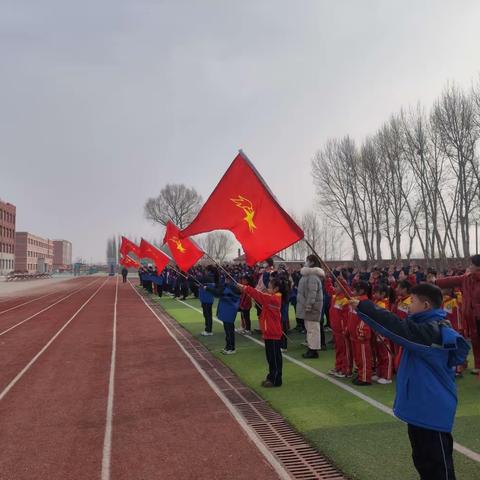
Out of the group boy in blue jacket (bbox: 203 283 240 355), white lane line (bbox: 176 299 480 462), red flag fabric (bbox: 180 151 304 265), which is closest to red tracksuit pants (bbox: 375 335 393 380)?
white lane line (bbox: 176 299 480 462)

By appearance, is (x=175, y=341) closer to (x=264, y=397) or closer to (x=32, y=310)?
(x=264, y=397)

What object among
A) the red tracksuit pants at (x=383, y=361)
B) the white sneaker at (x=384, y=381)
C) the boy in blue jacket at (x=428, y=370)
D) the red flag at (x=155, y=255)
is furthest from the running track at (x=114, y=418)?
the red flag at (x=155, y=255)

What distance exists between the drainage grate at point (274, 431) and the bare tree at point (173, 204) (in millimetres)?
60404

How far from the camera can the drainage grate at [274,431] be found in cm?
449

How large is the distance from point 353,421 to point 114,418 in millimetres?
3084

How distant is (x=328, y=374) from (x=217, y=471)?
4.01 m

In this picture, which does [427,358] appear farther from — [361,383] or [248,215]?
[361,383]

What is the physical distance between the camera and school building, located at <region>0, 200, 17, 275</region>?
88.3 metres

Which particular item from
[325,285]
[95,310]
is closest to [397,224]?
[95,310]

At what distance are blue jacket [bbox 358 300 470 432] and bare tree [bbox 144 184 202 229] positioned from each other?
6610cm

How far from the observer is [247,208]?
6305 mm

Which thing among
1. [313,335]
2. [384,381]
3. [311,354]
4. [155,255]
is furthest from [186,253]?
[384,381]

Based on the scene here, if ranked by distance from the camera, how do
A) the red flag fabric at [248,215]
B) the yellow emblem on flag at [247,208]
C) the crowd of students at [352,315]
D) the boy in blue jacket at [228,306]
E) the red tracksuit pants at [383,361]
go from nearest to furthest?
the red flag fabric at [248,215] < the yellow emblem on flag at [247,208] < the crowd of students at [352,315] < the red tracksuit pants at [383,361] < the boy in blue jacket at [228,306]

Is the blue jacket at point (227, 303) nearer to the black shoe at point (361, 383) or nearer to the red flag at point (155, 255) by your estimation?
the black shoe at point (361, 383)
